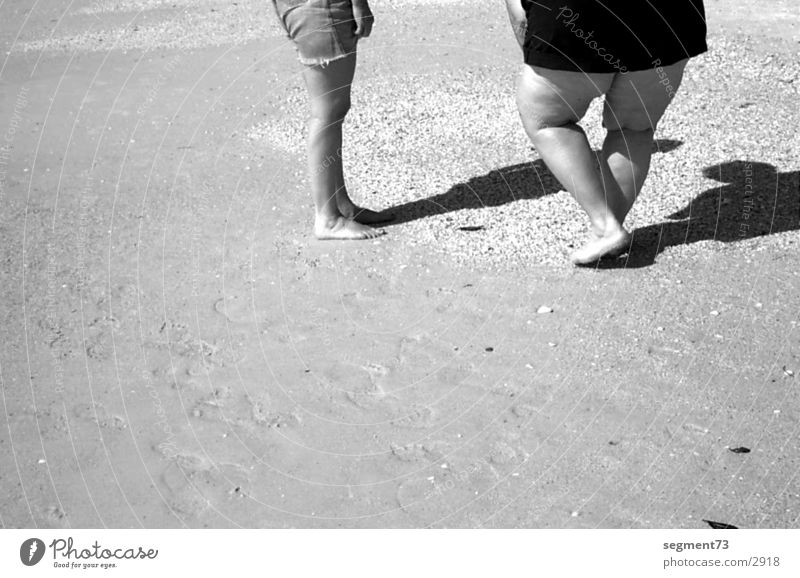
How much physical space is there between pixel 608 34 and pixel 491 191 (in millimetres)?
1470

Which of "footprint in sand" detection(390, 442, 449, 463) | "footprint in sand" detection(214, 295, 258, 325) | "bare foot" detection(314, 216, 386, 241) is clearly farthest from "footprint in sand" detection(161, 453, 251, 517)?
"bare foot" detection(314, 216, 386, 241)

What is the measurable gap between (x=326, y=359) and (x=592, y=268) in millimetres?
1368

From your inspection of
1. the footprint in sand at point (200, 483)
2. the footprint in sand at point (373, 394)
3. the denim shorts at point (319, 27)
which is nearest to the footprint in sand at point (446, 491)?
the footprint in sand at point (373, 394)

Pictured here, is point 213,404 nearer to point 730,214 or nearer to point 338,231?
point 338,231

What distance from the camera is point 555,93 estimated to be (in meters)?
4.63

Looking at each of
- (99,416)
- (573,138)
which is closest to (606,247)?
(573,138)

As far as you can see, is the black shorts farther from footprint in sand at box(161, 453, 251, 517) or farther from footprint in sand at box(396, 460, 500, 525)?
footprint in sand at box(161, 453, 251, 517)

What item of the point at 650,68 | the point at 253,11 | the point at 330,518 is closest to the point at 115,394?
the point at 330,518

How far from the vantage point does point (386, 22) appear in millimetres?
8258

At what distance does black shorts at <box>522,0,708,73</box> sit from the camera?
4434mm

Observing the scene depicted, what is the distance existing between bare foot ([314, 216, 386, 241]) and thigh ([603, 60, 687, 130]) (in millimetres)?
1369

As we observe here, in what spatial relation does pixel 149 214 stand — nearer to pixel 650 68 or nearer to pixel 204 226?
pixel 204 226

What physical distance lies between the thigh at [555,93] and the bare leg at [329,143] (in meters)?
0.90

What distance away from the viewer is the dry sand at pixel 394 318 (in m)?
3.70
